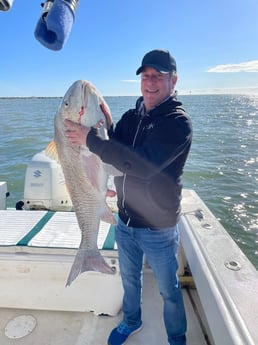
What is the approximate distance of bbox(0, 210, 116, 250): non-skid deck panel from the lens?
9.37 feet

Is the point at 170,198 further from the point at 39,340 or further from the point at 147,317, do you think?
the point at 39,340

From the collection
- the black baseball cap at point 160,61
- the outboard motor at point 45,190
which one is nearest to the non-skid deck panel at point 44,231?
the outboard motor at point 45,190

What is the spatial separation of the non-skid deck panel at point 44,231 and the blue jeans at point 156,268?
0.32 metres

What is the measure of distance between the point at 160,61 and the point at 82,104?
620mm

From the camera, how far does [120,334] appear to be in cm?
270

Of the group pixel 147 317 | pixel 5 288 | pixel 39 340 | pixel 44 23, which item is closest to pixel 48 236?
pixel 5 288

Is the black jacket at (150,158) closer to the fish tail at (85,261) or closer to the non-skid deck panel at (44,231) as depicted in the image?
the fish tail at (85,261)

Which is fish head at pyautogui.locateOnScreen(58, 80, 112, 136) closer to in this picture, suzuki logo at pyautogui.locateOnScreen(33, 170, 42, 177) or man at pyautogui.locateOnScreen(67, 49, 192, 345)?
man at pyautogui.locateOnScreen(67, 49, 192, 345)

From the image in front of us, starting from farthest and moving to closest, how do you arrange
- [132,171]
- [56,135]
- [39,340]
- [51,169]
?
[51,169], [39,340], [56,135], [132,171]

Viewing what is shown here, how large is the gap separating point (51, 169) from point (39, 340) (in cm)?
235

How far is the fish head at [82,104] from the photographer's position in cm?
194

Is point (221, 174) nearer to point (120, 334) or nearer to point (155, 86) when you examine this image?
point (120, 334)

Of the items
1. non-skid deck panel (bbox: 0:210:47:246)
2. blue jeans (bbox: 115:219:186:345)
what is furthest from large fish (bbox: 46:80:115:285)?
non-skid deck panel (bbox: 0:210:47:246)

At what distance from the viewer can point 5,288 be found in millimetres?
2953
